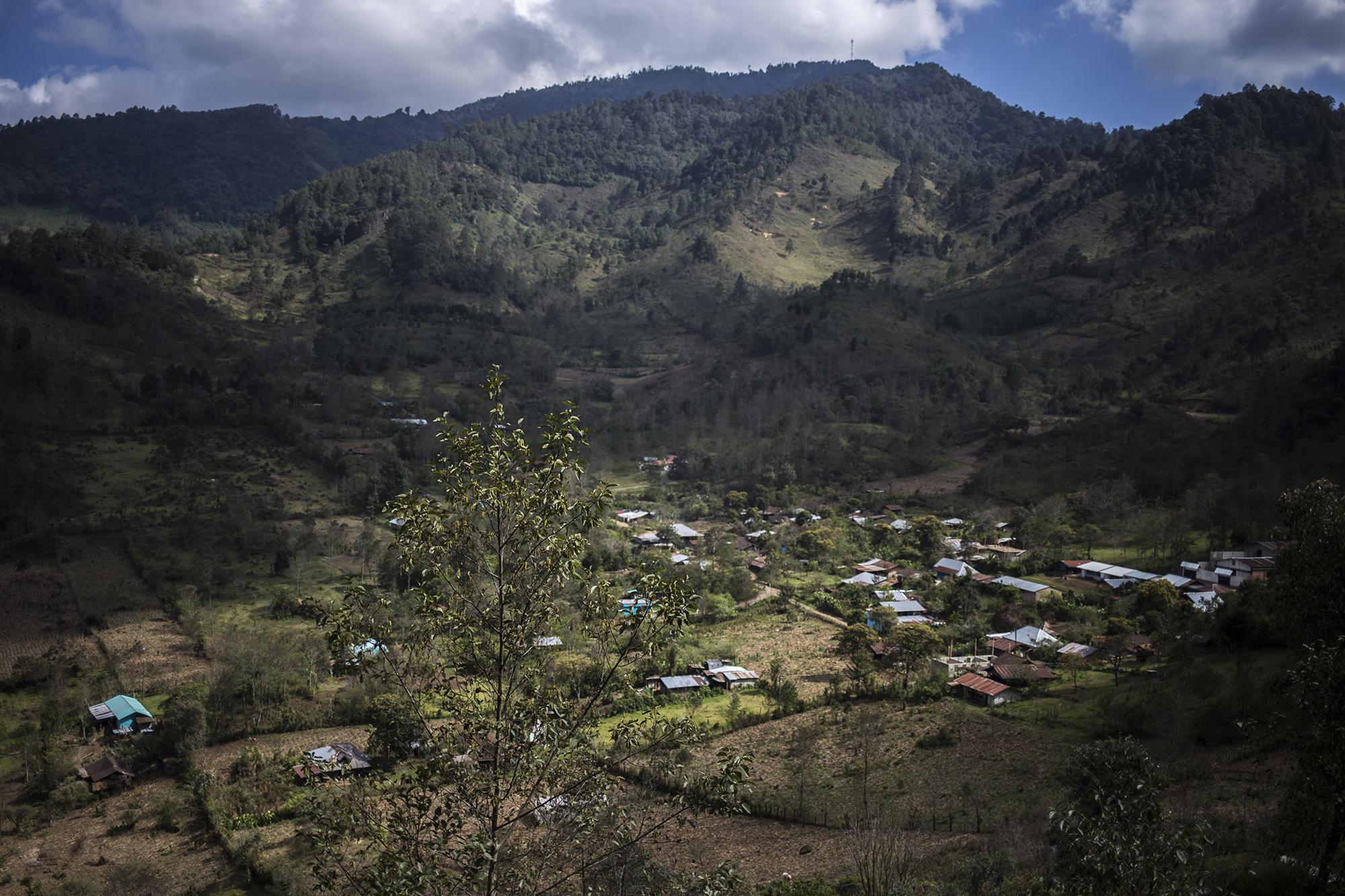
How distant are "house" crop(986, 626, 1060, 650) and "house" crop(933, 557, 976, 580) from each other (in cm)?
752

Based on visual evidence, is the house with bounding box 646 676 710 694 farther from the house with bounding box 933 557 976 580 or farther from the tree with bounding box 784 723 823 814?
the house with bounding box 933 557 976 580

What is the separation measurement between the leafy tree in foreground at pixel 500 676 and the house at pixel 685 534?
42132 millimetres

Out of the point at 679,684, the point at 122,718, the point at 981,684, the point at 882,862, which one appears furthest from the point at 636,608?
the point at 122,718

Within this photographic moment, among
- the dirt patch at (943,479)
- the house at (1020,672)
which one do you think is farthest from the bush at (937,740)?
the dirt patch at (943,479)

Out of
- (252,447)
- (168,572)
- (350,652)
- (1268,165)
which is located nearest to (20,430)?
(252,447)

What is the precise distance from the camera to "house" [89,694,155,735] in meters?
26.4

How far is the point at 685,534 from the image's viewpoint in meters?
49.5

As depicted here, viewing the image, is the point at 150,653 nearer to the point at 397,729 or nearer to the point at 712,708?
the point at 712,708

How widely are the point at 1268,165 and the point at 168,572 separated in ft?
378

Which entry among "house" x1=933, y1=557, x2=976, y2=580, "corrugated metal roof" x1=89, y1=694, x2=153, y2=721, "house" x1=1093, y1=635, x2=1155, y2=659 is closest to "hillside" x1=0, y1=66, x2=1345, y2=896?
"house" x1=1093, y1=635, x2=1155, y2=659

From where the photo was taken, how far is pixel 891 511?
2085 inches

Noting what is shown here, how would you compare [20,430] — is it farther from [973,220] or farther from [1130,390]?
[973,220]

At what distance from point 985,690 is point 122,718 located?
25.9 meters

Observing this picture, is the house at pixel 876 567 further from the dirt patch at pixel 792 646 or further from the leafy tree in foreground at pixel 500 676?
the leafy tree in foreground at pixel 500 676
